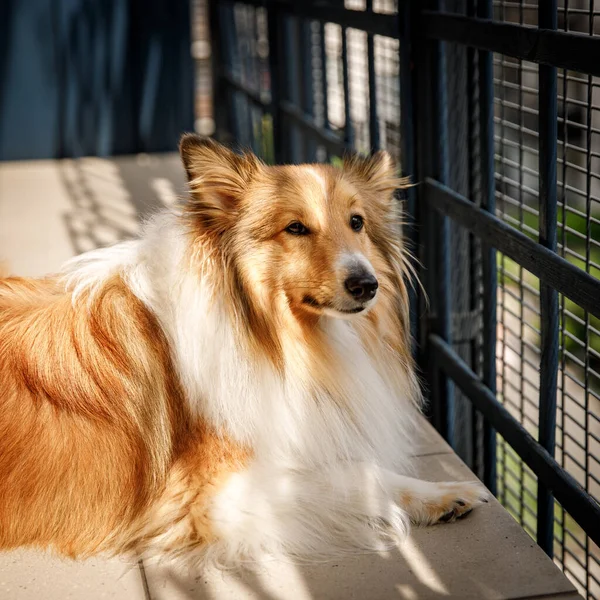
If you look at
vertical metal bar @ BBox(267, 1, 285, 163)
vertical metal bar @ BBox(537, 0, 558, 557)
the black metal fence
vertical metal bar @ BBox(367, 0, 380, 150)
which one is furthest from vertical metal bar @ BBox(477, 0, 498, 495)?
vertical metal bar @ BBox(267, 1, 285, 163)

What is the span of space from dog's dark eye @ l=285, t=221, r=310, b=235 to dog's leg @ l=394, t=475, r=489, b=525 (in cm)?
78

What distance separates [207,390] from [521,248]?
963 millimetres

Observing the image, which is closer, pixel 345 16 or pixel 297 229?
pixel 297 229

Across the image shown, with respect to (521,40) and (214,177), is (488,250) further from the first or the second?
(214,177)

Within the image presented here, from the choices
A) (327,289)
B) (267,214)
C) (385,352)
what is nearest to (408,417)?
(385,352)

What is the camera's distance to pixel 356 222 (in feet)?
8.48

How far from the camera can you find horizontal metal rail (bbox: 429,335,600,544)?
233 centimetres

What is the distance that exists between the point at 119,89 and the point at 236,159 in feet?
18.0

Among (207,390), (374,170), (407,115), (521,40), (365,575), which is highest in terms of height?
(521,40)

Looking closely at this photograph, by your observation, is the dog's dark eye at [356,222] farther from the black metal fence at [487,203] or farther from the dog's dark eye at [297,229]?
the black metal fence at [487,203]

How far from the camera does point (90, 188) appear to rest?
6.57 meters

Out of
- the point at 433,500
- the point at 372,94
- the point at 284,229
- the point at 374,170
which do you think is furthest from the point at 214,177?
the point at 372,94

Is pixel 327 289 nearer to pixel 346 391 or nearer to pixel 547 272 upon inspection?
pixel 346 391

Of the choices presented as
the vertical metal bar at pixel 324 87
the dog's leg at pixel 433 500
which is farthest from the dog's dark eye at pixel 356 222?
the vertical metal bar at pixel 324 87
